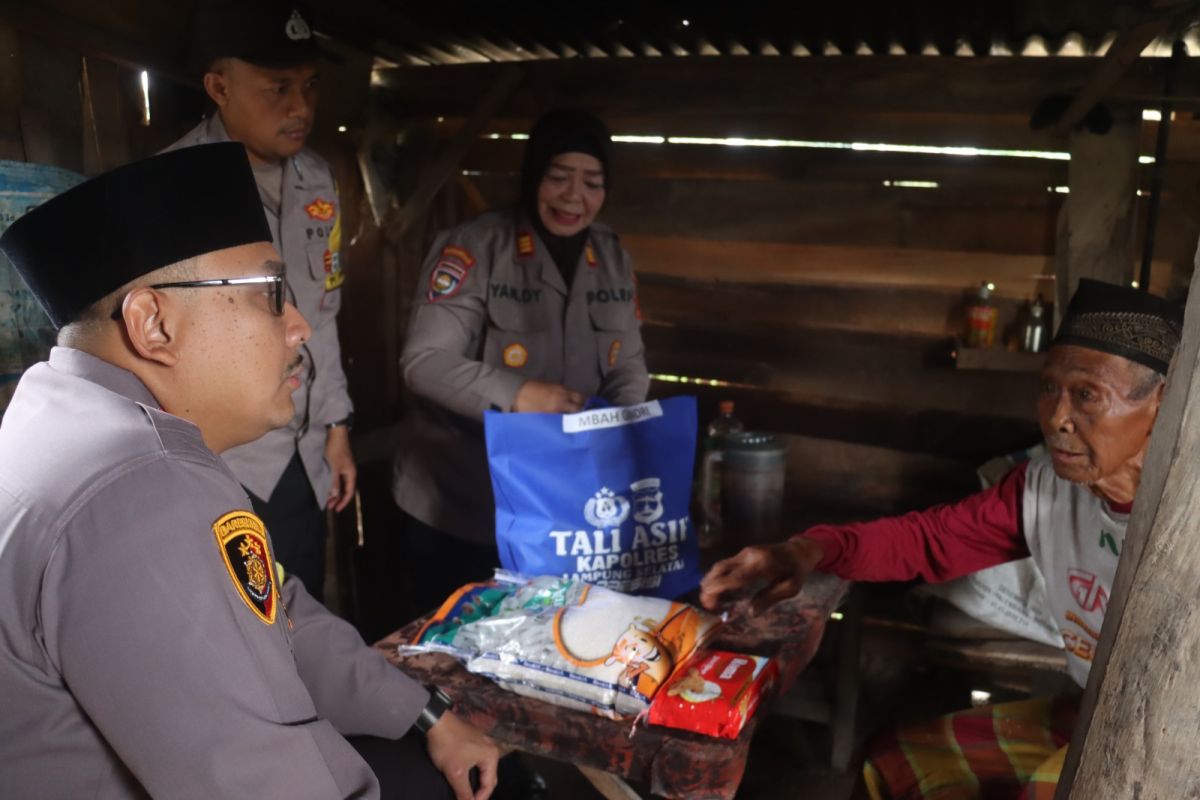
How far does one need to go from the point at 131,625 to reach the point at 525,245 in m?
2.18

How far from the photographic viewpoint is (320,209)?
3133 mm

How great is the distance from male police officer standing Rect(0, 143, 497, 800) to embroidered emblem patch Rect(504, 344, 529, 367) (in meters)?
1.51

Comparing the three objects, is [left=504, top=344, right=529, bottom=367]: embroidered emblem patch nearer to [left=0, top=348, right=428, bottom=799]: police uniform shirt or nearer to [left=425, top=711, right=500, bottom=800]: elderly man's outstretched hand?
[left=425, top=711, right=500, bottom=800]: elderly man's outstretched hand

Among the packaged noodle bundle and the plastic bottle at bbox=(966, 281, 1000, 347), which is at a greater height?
the plastic bottle at bbox=(966, 281, 1000, 347)

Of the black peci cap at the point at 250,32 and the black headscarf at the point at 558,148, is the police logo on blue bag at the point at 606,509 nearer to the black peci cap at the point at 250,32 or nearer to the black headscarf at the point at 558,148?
the black headscarf at the point at 558,148

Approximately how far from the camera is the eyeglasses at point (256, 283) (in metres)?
1.51

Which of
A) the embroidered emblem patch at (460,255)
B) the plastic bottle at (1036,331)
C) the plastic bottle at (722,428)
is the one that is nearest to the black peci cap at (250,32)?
the embroidered emblem patch at (460,255)

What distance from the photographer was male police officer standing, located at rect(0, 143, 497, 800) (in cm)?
120

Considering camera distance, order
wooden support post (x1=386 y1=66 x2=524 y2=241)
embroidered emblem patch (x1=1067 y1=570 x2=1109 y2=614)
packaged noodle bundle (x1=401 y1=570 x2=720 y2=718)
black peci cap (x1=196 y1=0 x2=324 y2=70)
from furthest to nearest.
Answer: wooden support post (x1=386 y1=66 x2=524 y2=241), black peci cap (x1=196 y1=0 x2=324 y2=70), embroidered emblem patch (x1=1067 y1=570 x2=1109 y2=614), packaged noodle bundle (x1=401 y1=570 x2=720 y2=718)

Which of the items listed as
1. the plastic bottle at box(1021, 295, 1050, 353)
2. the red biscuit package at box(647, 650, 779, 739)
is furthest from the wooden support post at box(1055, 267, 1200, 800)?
the plastic bottle at box(1021, 295, 1050, 353)

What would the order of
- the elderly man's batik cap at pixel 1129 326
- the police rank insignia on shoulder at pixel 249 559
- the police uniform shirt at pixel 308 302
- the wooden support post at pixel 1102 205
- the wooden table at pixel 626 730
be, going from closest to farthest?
the police rank insignia on shoulder at pixel 249 559 → the wooden table at pixel 626 730 → the elderly man's batik cap at pixel 1129 326 → the police uniform shirt at pixel 308 302 → the wooden support post at pixel 1102 205

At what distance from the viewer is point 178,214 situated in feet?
5.00

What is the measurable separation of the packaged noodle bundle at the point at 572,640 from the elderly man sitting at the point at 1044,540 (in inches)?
9.6

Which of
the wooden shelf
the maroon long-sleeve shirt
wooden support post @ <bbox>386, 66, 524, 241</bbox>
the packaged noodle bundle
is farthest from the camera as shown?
wooden support post @ <bbox>386, 66, 524, 241</bbox>
